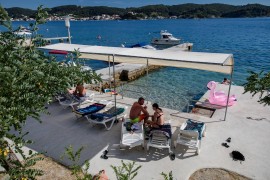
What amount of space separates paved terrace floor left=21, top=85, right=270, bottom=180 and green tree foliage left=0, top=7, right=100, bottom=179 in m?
3.21

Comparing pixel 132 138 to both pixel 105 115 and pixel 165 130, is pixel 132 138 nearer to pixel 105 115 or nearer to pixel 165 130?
pixel 165 130

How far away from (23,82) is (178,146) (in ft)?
17.3

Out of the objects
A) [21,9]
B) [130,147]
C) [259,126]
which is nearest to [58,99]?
[130,147]

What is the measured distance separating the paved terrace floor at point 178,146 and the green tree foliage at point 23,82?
10.5ft

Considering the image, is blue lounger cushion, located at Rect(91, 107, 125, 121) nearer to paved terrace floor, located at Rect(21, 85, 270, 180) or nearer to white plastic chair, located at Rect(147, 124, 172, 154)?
paved terrace floor, located at Rect(21, 85, 270, 180)

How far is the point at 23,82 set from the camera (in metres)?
2.85

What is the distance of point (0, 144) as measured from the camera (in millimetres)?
2678

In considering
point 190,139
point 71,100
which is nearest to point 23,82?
point 190,139

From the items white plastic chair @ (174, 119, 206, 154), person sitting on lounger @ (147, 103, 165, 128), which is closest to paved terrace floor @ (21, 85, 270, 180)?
white plastic chair @ (174, 119, 206, 154)

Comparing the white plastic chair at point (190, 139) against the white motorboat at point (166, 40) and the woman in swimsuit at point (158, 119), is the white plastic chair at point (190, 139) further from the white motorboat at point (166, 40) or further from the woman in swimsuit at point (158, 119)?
the white motorboat at point (166, 40)

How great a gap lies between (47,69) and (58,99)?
717 centimetres

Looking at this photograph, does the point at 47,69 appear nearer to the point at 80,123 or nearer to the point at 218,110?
the point at 80,123

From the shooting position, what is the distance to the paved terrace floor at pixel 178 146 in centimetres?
596

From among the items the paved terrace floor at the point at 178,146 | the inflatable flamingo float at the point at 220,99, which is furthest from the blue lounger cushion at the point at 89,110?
the inflatable flamingo float at the point at 220,99
